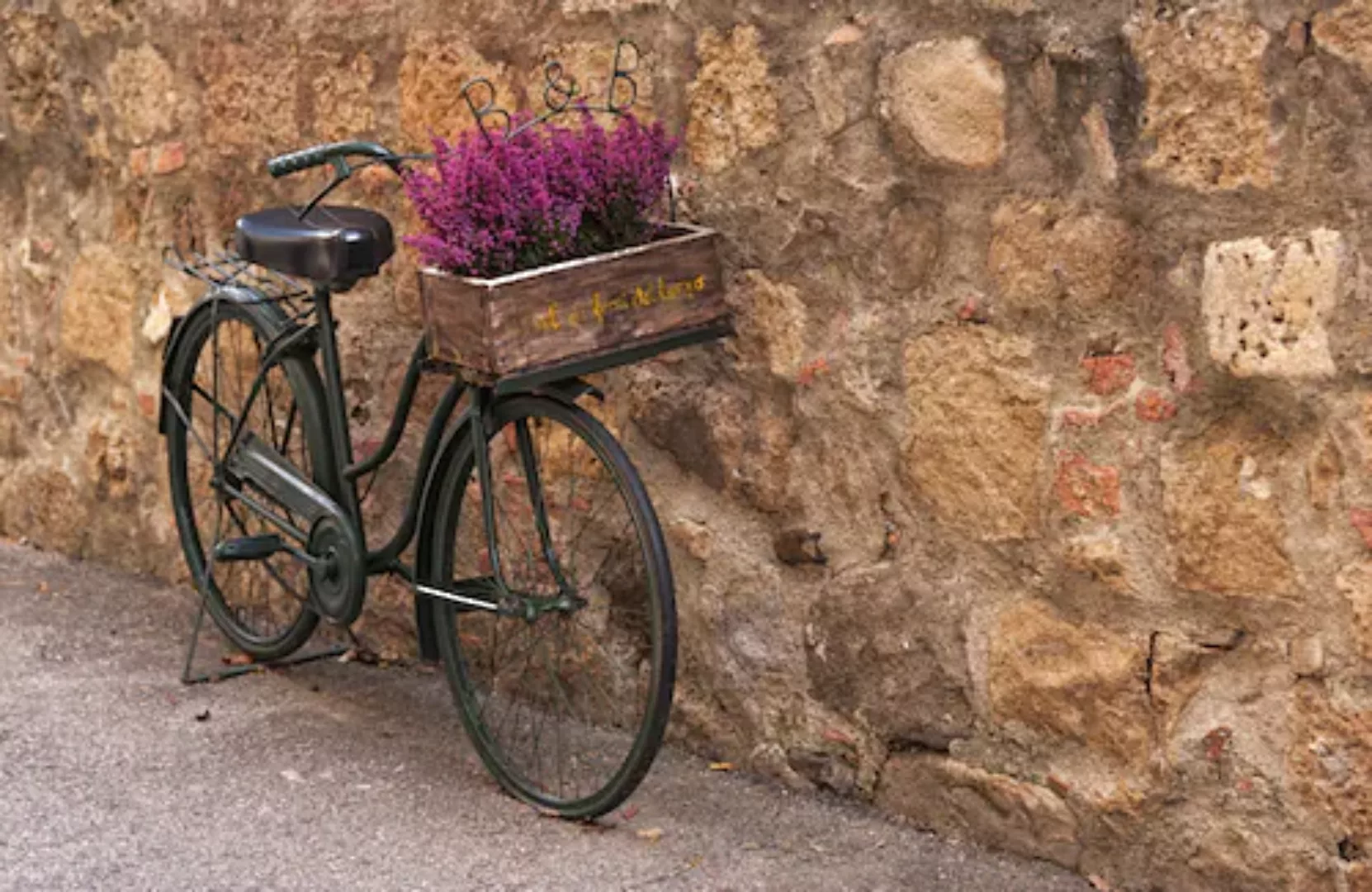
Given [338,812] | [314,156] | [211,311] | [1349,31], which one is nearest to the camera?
[1349,31]

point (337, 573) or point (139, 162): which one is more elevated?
point (139, 162)

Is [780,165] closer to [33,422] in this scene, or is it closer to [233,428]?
[233,428]

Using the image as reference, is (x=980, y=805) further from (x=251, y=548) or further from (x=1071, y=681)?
(x=251, y=548)

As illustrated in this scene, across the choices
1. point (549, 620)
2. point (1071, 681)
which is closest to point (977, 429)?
point (1071, 681)

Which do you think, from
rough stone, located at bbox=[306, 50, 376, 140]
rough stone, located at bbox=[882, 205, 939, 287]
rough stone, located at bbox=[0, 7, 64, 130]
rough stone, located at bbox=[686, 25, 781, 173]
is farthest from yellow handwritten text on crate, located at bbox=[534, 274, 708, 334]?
rough stone, located at bbox=[0, 7, 64, 130]

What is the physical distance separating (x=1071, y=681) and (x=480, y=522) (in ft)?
5.02

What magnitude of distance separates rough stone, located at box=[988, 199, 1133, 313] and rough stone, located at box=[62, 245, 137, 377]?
2.83 meters

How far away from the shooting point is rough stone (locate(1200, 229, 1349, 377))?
3041 mm

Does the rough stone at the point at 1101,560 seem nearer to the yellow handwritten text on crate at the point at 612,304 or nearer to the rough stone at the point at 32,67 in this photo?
the yellow handwritten text on crate at the point at 612,304

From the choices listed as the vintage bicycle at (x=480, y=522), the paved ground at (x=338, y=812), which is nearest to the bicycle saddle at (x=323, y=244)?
the vintage bicycle at (x=480, y=522)

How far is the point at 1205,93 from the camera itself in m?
3.13

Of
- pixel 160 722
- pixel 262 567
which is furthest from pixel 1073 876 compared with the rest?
pixel 262 567

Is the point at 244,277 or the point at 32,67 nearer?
the point at 244,277

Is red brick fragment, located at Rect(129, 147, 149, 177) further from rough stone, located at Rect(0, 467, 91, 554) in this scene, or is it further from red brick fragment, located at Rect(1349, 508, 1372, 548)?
red brick fragment, located at Rect(1349, 508, 1372, 548)
